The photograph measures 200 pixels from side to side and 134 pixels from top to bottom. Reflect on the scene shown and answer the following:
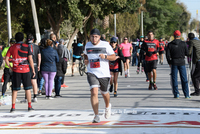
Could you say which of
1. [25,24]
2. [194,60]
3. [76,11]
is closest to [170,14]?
[25,24]

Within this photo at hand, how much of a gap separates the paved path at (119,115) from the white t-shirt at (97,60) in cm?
101

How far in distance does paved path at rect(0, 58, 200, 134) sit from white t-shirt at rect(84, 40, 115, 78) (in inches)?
39.7

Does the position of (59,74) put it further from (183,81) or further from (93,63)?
(93,63)

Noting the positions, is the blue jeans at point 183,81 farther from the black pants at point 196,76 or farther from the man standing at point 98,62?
the man standing at point 98,62

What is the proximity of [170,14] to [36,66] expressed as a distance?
257 feet

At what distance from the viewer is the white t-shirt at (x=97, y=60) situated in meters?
7.80

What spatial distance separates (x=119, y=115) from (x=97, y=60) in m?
1.54

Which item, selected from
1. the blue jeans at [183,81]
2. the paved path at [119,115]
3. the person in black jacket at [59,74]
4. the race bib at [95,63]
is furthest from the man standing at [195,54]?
the race bib at [95,63]

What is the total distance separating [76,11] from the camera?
2694 cm

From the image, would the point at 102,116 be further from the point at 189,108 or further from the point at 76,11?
the point at 76,11

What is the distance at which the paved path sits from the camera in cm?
719

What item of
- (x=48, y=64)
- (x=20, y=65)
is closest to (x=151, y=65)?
(x=48, y=64)

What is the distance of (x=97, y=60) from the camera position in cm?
783

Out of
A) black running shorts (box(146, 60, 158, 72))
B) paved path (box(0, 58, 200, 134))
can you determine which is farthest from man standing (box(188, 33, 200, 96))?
black running shorts (box(146, 60, 158, 72))
